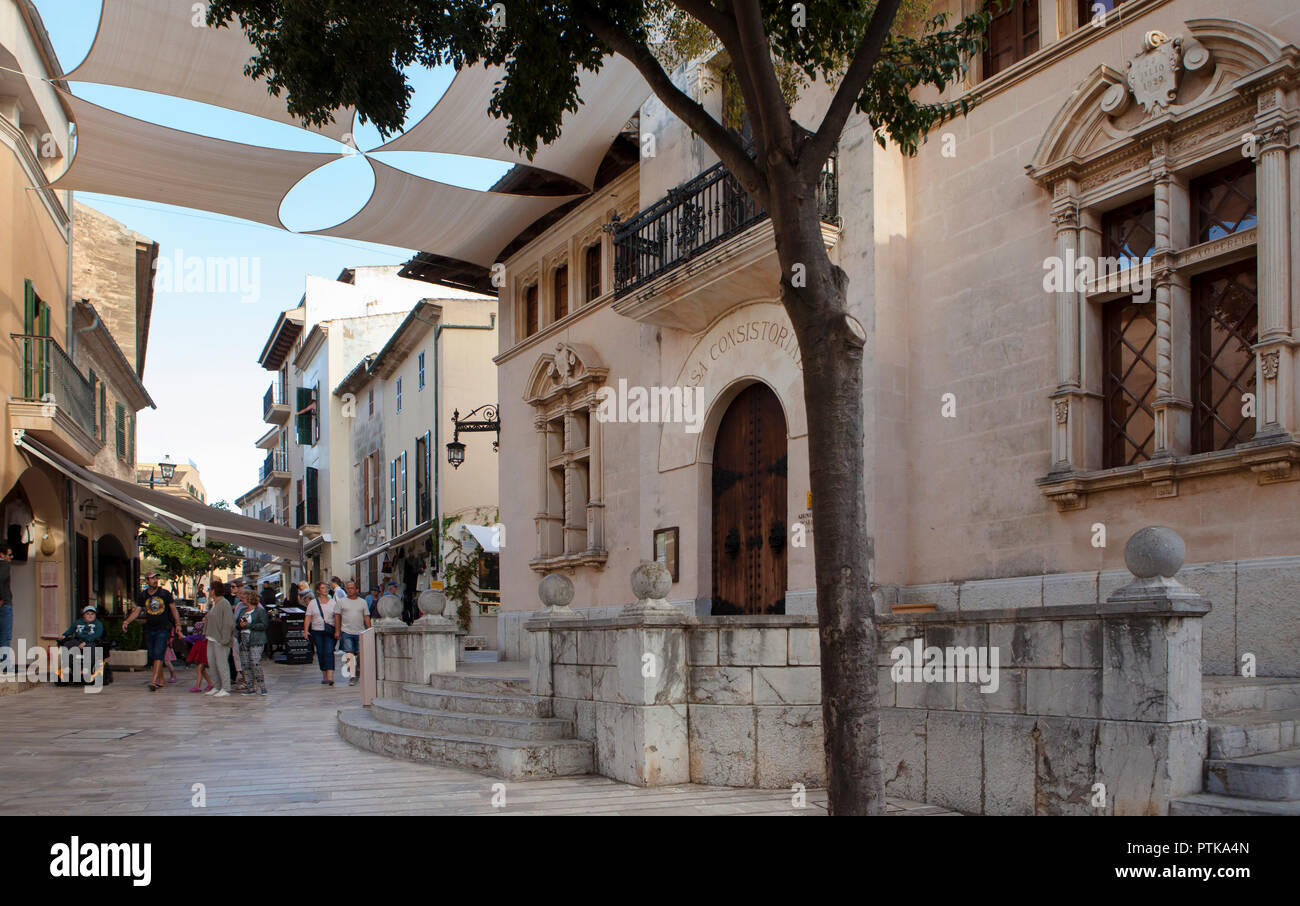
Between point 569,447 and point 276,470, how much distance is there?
3963cm

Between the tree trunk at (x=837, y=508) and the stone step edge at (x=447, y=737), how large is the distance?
13.9 feet

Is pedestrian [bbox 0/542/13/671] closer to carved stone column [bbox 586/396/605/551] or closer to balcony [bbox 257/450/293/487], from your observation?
carved stone column [bbox 586/396/605/551]

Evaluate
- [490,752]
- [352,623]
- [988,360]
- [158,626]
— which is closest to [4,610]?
[158,626]

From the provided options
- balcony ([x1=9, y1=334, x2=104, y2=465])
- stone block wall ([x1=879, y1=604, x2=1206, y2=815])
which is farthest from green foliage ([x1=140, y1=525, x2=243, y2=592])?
stone block wall ([x1=879, y1=604, x2=1206, y2=815])

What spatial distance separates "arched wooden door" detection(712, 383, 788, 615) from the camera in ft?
44.1

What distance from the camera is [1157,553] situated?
262 inches

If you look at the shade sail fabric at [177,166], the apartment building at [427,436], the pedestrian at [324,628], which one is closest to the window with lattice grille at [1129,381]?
the shade sail fabric at [177,166]

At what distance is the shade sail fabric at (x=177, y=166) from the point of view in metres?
14.1

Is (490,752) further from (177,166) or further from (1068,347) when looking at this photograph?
(177,166)

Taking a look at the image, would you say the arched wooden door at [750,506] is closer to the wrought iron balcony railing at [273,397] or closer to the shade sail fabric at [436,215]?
the shade sail fabric at [436,215]

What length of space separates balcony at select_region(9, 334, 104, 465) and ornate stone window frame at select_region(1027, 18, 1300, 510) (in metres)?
14.5

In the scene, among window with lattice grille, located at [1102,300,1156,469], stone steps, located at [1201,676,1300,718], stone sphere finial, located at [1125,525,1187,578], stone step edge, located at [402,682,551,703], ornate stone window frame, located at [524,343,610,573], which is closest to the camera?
stone sphere finial, located at [1125,525,1187,578]

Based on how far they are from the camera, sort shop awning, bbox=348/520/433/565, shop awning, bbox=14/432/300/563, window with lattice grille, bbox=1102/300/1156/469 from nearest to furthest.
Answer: window with lattice grille, bbox=1102/300/1156/469 < shop awning, bbox=14/432/300/563 < shop awning, bbox=348/520/433/565
